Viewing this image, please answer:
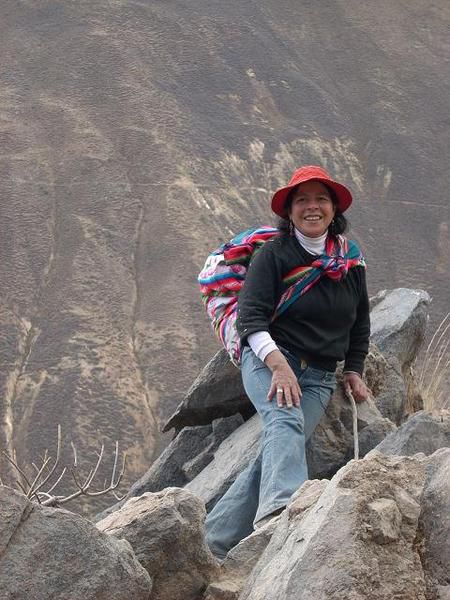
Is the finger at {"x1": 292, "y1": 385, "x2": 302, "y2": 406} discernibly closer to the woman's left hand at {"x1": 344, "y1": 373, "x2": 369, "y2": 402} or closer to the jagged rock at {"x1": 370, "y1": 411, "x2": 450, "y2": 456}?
the jagged rock at {"x1": 370, "y1": 411, "x2": 450, "y2": 456}

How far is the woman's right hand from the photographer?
236 inches

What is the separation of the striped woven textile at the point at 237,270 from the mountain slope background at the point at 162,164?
1316 centimetres

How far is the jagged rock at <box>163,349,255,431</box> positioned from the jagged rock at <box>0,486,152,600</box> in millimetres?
3751

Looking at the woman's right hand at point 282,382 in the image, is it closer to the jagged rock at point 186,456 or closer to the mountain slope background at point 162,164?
the jagged rock at point 186,456

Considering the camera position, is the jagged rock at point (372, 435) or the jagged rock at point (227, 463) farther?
the jagged rock at point (372, 435)

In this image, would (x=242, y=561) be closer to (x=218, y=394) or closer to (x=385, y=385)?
(x=218, y=394)

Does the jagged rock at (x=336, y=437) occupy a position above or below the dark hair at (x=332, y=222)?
below

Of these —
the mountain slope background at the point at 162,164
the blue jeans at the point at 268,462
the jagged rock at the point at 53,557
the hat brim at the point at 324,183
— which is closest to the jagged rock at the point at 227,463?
the blue jeans at the point at 268,462

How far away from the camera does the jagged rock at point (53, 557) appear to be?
4.03 metres

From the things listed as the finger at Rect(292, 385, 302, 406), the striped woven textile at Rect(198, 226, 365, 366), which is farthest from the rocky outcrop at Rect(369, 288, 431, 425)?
the finger at Rect(292, 385, 302, 406)

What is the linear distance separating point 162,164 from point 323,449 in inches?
714

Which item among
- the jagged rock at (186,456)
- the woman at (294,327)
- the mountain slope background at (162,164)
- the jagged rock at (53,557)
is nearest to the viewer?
the jagged rock at (53,557)

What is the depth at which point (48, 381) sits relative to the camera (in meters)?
21.1

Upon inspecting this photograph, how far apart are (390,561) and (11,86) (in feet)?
75.8
